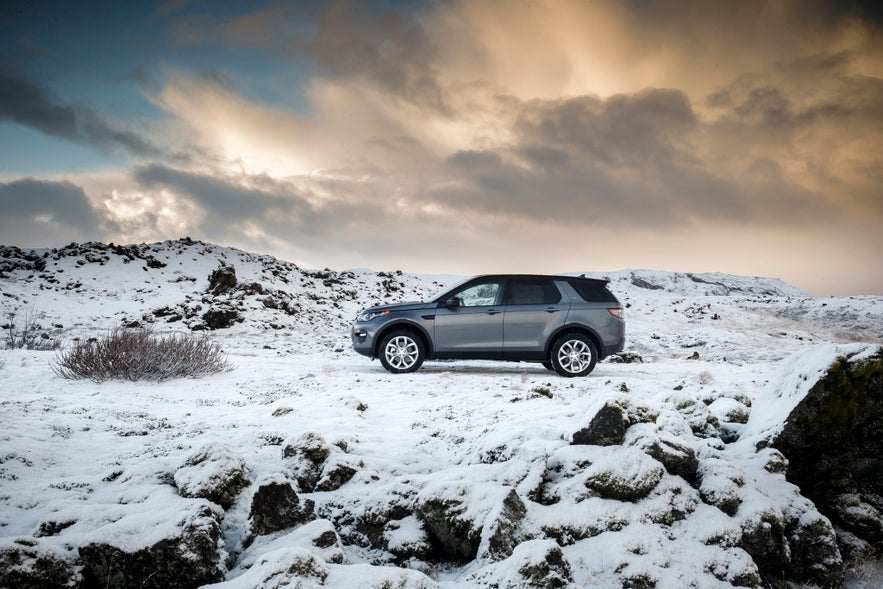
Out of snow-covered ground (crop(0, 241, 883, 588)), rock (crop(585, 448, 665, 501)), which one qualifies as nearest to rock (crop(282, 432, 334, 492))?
snow-covered ground (crop(0, 241, 883, 588))

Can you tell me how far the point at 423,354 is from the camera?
9047mm

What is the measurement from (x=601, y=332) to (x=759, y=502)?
567 cm

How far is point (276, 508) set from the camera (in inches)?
126

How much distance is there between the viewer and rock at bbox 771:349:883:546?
146 inches

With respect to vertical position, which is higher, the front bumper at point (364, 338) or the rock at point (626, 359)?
the front bumper at point (364, 338)

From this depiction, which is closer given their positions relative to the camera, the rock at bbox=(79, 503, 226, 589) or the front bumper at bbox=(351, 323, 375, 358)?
the rock at bbox=(79, 503, 226, 589)

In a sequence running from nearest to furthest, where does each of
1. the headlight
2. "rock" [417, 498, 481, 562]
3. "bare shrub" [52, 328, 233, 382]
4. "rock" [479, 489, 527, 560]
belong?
"rock" [479, 489, 527, 560] → "rock" [417, 498, 481, 562] → "bare shrub" [52, 328, 233, 382] → the headlight

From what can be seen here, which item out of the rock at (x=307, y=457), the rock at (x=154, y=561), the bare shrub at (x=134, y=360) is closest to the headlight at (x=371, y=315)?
the bare shrub at (x=134, y=360)

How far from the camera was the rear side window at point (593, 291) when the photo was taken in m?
9.01

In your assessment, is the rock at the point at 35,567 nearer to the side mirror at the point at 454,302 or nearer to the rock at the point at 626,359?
the side mirror at the point at 454,302

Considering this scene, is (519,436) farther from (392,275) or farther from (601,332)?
→ (392,275)

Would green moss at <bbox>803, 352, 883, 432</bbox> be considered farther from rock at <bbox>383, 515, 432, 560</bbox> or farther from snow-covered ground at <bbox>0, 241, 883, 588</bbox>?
rock at <bbox>383, 515, 432, 560</bbox>

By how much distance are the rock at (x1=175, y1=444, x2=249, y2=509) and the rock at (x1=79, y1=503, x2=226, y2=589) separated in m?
0.55

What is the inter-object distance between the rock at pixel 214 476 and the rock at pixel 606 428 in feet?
8.35
